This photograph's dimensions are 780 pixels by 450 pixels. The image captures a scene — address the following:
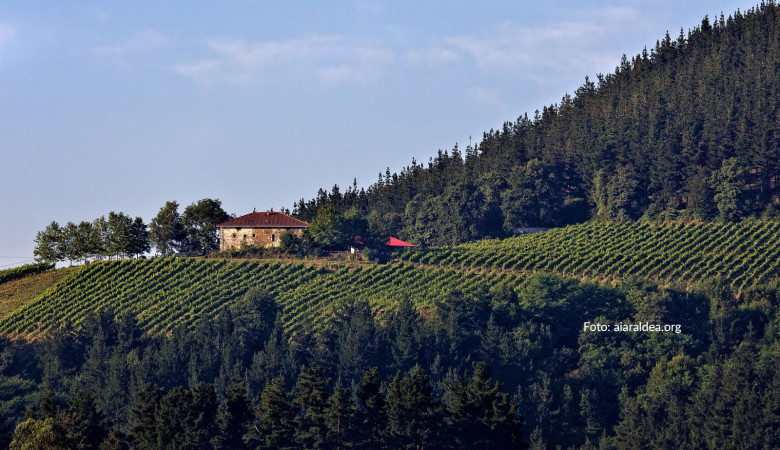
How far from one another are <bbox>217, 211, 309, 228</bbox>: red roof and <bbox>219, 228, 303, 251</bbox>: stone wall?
0.36 meters

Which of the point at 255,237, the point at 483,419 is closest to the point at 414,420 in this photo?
the point at 483,419

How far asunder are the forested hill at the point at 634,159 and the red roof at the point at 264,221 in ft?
12.5

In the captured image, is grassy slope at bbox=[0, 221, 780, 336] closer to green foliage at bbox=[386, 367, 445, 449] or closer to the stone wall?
the stone wall

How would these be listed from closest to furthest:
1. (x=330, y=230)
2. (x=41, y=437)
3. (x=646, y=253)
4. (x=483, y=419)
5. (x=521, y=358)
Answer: (x=41, y=437), (x=483, y=419), (x=521, y=358), (x=646, y=253), (x=330, y=230)

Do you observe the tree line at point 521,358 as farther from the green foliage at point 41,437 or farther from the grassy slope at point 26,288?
the green foliage at point 41,437

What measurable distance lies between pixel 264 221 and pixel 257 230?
1.19 m

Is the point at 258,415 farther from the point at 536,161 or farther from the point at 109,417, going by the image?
the point at 536,161

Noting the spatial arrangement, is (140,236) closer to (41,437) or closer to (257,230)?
(257,230)

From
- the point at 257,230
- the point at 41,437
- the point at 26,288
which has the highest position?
the point at 257,230

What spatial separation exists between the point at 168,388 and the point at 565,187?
182 ft

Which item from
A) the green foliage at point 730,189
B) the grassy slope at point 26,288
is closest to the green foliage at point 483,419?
the grassy slope at point 26,288

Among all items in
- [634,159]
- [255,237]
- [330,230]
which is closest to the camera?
[330,230]

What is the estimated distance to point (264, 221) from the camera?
10700 centimetres

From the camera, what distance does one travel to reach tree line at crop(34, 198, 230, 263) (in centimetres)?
10775
